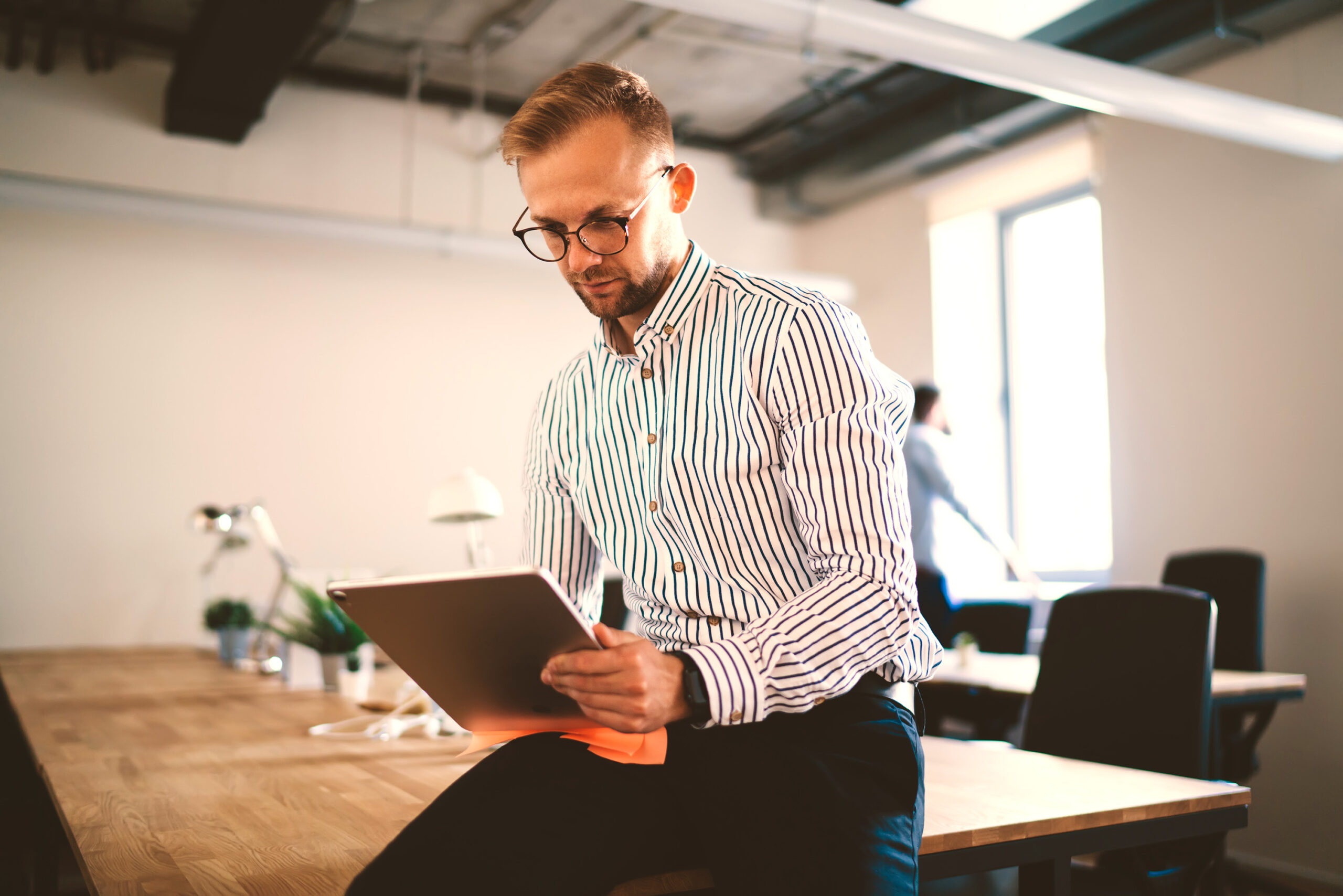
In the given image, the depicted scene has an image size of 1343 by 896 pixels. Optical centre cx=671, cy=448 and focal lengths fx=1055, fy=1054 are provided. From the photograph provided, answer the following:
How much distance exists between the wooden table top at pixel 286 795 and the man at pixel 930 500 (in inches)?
108

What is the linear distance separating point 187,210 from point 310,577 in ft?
8.05

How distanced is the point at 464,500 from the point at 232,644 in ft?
7.75

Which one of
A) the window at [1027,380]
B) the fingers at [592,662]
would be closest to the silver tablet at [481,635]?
the fingers at [592,662]

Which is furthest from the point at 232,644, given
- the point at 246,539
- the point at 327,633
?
the point at 327,633

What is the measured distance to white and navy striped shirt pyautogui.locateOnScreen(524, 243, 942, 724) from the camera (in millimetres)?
1118

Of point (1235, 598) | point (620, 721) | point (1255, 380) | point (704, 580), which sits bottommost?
point (1235, 598)

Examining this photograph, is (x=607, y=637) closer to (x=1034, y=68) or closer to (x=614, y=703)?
(x=614, y=703)

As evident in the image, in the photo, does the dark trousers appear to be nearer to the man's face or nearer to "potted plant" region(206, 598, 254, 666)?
the man's face

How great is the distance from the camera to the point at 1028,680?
315 centimetres

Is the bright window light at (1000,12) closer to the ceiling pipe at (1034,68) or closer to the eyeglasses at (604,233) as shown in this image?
the ceiling pipe at (1034,68)

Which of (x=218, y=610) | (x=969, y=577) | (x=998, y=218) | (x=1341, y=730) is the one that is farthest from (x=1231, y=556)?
(x=218, y=610)

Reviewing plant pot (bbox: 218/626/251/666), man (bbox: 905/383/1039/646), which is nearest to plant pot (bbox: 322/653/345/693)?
plant pot (bbox: 218/626/251/666)

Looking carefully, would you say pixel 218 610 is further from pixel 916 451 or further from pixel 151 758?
pixel 916 451

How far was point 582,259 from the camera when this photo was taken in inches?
52.1
